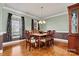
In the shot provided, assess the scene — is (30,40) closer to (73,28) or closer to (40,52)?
(40,52)

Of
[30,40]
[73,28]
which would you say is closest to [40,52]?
[30,40]

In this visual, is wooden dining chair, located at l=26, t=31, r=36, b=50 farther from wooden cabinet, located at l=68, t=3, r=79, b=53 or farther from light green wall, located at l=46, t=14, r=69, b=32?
wooden cabinet, located at l=68, t=3, r=79, b=53

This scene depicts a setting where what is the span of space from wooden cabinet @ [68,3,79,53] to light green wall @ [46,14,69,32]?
420mm

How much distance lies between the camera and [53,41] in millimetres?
4305

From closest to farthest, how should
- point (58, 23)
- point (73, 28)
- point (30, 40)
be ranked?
point (73, 28)
point (30, 40)
point (58, 23)

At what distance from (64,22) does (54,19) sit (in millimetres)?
453

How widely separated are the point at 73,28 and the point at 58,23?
838mm

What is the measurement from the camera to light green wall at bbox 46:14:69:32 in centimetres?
382

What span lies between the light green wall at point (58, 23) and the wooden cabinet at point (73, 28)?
16.6 inches

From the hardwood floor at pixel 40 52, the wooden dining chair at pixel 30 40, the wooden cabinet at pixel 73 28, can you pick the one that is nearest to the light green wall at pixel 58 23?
the wooden cabinet at pixel 73 28

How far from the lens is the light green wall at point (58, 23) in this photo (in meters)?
3.82

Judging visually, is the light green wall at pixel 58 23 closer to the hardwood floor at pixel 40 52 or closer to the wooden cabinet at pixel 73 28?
the wooden cabinet at pixel 73 28

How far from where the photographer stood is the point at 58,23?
13.2 feet

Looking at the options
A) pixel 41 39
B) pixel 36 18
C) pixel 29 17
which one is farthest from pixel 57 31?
pixel 29 17
